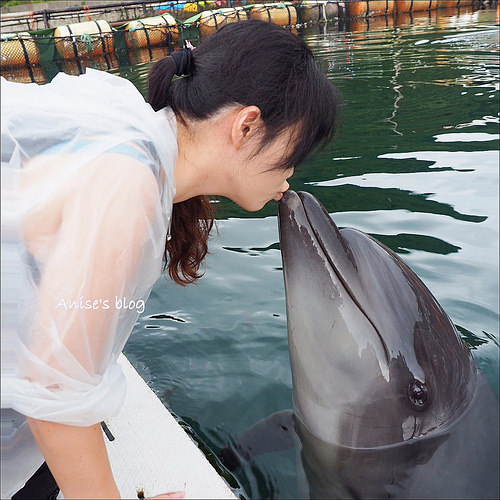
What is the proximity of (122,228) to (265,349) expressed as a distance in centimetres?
210

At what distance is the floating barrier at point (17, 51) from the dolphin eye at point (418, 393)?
18.5 meters

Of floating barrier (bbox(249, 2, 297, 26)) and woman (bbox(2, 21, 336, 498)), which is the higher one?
woman (bbox(2, 21, 336, 498))

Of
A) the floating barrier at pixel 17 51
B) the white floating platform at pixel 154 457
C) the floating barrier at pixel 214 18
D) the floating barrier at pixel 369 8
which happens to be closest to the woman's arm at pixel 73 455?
the white floating platform at pixel 154 457

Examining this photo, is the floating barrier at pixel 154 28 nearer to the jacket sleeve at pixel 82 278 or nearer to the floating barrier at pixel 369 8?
the floating barrier at pixel 369 8

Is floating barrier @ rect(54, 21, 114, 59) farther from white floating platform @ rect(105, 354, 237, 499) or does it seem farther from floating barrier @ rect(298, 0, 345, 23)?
white floating platform @ rect(105, 354, 237, 499)

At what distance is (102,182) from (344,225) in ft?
11.2

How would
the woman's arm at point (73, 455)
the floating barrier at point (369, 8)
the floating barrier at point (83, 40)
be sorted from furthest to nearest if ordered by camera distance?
the floating barrier at point (369, 8) < the floating barrier at point (83, 40) < the woman's arm at point (73, 455)

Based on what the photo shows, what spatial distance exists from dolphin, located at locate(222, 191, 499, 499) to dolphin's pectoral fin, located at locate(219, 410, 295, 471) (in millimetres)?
250

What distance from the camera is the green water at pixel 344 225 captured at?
3.23m

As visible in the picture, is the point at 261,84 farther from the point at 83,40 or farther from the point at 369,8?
the point at 369,8

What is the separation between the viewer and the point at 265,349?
360cm

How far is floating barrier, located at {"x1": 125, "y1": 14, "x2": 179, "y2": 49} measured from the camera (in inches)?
823

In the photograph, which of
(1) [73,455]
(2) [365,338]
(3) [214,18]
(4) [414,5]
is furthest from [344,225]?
(4) [414,5]

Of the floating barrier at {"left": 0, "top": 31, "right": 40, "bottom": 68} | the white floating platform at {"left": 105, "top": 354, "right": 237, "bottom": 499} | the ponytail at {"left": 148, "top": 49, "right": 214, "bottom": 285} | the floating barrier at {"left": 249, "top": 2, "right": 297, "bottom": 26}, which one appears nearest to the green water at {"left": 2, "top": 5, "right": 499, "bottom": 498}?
the white floating platform at {"left": 105, "top": 354, "right": 237, "bottom": 499}
